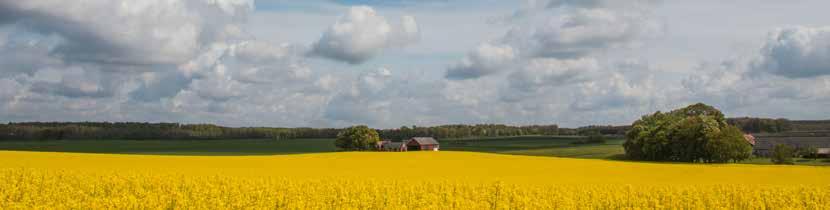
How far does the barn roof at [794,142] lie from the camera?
83.9 meters

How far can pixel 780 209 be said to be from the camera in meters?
16.8

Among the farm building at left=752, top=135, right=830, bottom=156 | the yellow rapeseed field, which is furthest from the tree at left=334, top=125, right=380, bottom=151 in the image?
the yellow rapeseed field

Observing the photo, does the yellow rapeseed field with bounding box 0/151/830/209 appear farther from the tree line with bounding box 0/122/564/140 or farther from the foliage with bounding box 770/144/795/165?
the tree line with bounding box 0/122/564/140

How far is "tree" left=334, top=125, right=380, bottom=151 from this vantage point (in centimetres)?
9388

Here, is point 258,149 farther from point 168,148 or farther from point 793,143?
point 793,143

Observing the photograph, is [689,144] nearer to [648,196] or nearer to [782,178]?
[782,178]

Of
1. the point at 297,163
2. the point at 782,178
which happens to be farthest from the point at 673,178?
the point at 297,163

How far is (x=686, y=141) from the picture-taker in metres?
63.5

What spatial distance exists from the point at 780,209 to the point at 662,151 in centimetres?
Result: 5098

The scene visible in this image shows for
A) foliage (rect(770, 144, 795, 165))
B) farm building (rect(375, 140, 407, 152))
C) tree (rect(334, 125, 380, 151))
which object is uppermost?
tree (rect(334, 125, 380, 151))

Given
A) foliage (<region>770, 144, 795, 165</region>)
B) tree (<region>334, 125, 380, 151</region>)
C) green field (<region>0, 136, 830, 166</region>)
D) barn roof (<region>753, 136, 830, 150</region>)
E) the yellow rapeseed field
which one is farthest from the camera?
tree (<region>334, 125, 380, 151</region>)

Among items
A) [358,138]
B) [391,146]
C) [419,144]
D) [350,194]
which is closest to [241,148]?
[358,138]

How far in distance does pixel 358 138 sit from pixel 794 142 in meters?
55.7

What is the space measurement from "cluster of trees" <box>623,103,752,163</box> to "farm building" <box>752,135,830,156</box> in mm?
17234
